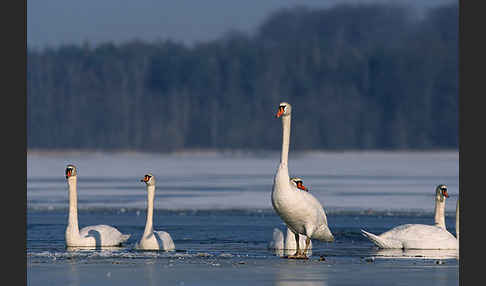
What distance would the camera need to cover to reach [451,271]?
10461 mm

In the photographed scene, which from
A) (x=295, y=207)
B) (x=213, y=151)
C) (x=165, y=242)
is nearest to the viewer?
(x=295, y=207)

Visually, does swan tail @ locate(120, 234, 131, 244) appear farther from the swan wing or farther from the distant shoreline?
the distant shoreline

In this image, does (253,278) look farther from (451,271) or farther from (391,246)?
(391,246)

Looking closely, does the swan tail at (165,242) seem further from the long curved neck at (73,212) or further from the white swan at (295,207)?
the white swan at (295,207)

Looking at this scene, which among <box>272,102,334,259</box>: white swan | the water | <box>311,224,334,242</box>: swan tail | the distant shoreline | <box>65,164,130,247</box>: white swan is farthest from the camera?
the distant shoreline

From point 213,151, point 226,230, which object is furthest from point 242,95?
point 226,230

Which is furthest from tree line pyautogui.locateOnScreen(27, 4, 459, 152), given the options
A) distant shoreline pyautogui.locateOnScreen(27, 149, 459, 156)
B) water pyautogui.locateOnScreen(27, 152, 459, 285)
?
water pyautogui.locateOnScreen(27, 152, 459, 285)

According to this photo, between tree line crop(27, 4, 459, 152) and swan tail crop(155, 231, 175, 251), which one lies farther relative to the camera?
tree line crop(27, 4, 459, 152)

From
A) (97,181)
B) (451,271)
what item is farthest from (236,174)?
(451,271)

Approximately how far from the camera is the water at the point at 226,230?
33.0 ft

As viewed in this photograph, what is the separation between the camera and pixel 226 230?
15.9 m

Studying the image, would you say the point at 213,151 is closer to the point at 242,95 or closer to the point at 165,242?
the point at 242,95

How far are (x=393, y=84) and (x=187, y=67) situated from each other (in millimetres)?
16128

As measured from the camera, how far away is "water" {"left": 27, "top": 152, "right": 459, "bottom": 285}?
1006cm
